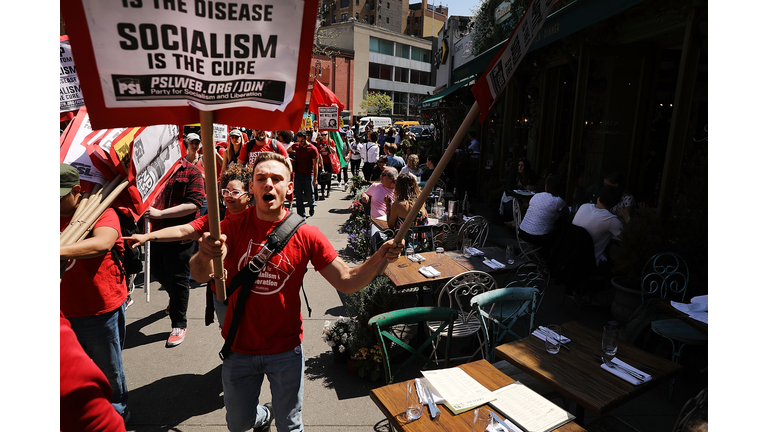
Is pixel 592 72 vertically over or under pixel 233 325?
over

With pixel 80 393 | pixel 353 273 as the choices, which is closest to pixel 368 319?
pixel 353 273

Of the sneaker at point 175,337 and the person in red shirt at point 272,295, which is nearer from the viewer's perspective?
the person in red shirt at point 272,295

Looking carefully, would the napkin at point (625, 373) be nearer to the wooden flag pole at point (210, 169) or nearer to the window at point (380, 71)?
the wooden flag pole at point (210, 169)

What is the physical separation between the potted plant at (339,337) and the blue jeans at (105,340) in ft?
5.82

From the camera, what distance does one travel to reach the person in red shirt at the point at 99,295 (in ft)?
8.36

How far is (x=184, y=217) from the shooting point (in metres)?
4.39

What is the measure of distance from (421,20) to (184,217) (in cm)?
7558

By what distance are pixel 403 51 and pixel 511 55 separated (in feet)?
204

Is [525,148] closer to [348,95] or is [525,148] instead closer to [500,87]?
[500,87]

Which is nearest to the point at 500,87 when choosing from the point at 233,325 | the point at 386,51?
the point at 233,325

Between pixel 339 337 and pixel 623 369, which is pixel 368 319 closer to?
pixel 339 337

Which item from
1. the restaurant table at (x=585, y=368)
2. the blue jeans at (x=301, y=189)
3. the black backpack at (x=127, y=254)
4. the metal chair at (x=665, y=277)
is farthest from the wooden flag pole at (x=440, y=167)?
the blue jeans at (x=301, y=189)

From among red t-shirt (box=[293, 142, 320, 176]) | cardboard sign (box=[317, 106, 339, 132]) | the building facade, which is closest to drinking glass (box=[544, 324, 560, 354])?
red t-shirt (box=[293, 142, 320, 176])

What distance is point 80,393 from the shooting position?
51.6 inches
